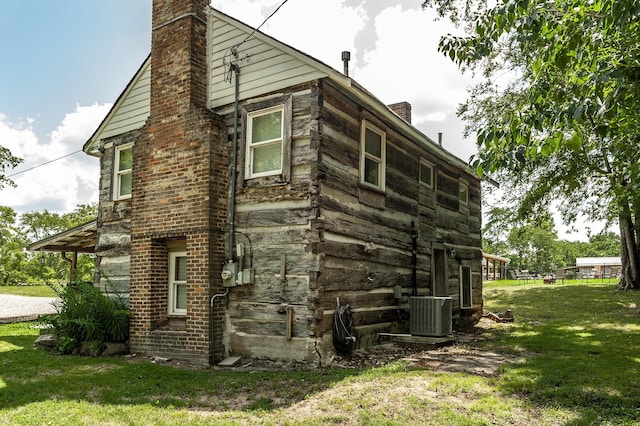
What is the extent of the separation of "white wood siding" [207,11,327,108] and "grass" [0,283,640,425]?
5.16 m

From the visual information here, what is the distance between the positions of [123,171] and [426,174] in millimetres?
7733

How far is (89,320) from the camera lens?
10.2 meters

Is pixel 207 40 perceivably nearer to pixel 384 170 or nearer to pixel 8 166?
pixel 384 170

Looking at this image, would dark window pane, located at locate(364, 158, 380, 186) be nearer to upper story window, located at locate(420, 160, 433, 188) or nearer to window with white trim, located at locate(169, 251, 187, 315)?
upper story window, located at locate(420, 160, 433, 188)

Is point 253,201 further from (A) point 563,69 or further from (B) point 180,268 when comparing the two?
(A) point 563,69

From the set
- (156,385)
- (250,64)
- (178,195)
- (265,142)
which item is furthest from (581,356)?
(250,64)

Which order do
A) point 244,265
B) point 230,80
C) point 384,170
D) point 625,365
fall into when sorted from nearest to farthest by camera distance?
point 625,365
point 244,265
point 230,80
point 384,170

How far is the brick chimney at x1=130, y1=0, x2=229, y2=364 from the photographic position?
30.4ft

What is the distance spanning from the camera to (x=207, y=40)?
1049cm

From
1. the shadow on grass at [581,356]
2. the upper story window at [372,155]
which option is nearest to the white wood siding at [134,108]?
the upper story window at [372,155]

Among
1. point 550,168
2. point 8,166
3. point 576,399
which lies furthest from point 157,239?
point 8,166

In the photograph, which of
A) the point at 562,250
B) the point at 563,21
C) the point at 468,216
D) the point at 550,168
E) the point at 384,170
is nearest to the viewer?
the point at 563,21

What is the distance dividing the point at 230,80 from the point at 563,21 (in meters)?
6.65

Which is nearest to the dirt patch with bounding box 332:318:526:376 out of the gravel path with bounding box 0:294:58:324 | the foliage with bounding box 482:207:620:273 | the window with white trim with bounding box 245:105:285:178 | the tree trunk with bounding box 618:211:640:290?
the window with white trim with bounding box 245:105:285:178
